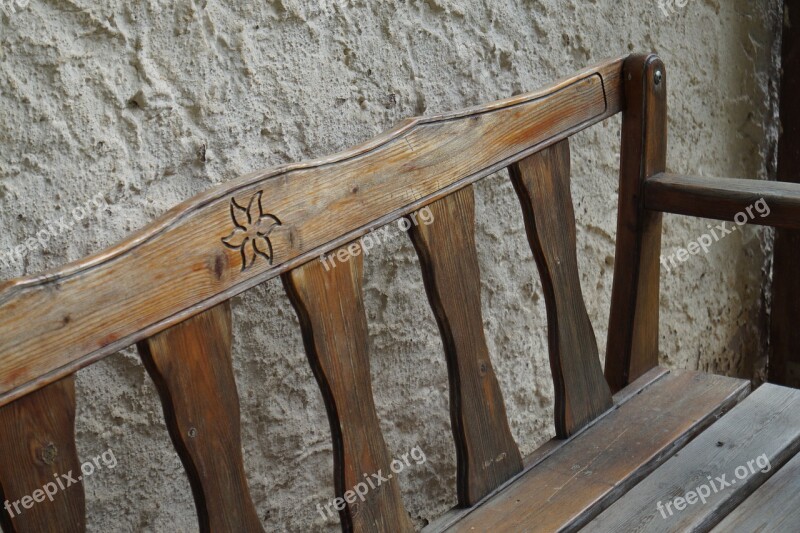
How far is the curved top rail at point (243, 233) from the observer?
777 mm

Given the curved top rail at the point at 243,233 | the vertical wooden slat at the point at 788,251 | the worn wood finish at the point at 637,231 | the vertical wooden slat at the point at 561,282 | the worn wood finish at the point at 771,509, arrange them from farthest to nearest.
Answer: the vertical wooden slat at the point at 788,251
the worn wood finish at the point at 637,231
the vertical wooden slat at the point at 561,282
the worn wood finish at the point at 771,509
the curved top rail at the point at 243,233

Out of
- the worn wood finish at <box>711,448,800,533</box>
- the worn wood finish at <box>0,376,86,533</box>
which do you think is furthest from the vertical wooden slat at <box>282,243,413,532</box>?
the worn wood finish at <box>711,448,800,533</box>

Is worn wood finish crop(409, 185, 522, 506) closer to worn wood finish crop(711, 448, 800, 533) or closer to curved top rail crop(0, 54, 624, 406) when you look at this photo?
curved top rail crop(0, 54, 624, 406)

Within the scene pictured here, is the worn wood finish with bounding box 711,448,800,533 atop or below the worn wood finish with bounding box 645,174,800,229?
below

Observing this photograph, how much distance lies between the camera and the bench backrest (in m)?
0.80

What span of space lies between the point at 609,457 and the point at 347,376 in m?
0.42

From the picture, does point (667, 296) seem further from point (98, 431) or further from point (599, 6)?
point (98, 431)

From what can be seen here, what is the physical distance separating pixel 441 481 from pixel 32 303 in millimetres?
989

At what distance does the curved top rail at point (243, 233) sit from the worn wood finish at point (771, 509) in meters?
0.53

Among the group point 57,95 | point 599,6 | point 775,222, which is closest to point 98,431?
point 57,95

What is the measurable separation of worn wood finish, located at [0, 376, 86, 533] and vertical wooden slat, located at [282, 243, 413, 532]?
10.8 inches

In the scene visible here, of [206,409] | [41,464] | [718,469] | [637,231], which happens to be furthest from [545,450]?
[41,464]

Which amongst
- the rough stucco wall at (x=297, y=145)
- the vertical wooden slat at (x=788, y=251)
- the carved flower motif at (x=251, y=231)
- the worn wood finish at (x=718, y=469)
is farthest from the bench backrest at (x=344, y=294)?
the vertical wooden slat at (x=788, y=251)

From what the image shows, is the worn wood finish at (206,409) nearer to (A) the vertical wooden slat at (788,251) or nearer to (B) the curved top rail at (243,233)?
(B) the curved top rail at (243,233)
